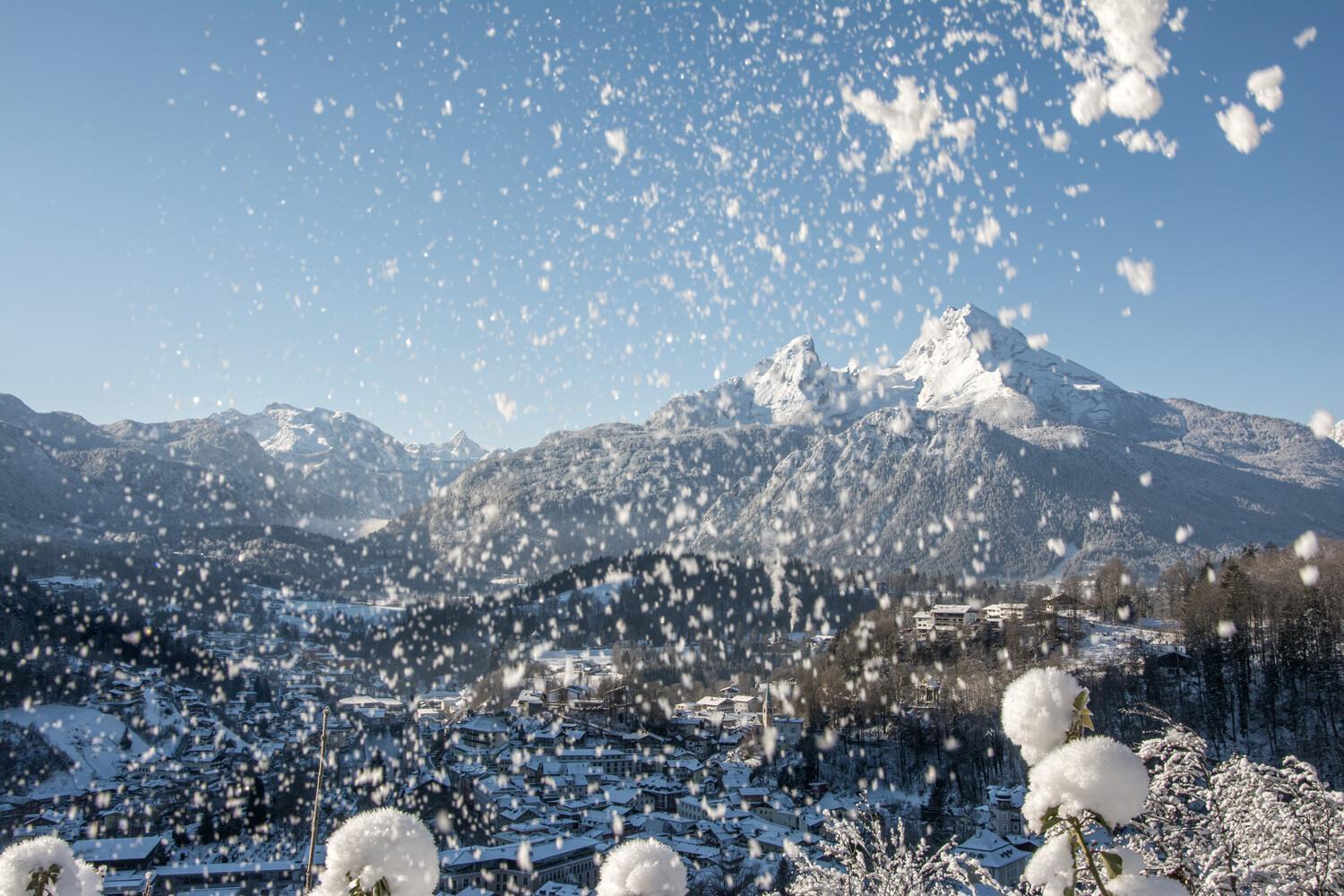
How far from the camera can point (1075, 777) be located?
7.12ft

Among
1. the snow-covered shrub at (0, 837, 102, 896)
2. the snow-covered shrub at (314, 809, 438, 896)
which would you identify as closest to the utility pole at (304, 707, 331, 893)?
the snow-covered shrub at (0, 837, 102, 896)

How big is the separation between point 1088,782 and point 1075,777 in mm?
30

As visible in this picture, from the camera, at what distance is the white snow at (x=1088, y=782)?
2.10 metres

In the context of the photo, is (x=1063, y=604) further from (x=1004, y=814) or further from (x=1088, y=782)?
(x=1088, y=782)

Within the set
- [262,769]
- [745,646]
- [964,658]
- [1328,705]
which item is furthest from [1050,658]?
[745,646]

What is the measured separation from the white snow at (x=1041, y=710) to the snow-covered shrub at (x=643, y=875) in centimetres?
126

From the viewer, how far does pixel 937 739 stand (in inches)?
2402

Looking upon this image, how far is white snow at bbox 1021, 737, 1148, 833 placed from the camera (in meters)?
2.10

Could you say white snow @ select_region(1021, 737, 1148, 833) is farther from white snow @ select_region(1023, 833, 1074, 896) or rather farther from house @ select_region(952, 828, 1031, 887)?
house @ select_region(952, 828, 1031, 887)

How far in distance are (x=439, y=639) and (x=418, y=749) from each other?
98.0 metres

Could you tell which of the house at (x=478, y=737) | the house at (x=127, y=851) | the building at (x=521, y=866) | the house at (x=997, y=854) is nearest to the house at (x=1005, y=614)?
the house at (x=997, y=854)

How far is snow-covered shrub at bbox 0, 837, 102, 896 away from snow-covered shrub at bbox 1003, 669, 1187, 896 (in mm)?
3566

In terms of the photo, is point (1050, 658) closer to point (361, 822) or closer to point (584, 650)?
point (361, 822)

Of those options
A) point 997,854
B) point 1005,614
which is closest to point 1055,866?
point 997,854
